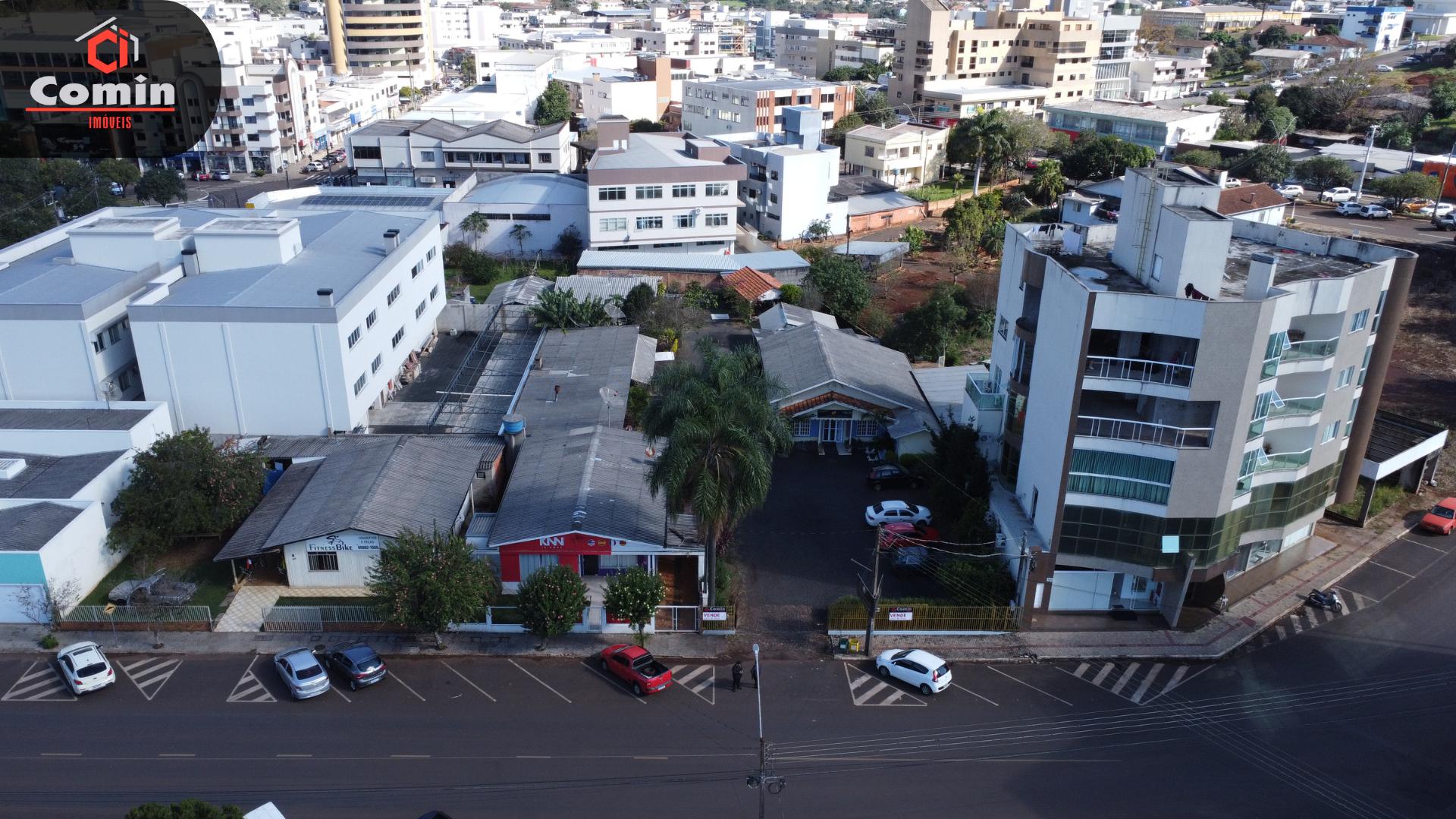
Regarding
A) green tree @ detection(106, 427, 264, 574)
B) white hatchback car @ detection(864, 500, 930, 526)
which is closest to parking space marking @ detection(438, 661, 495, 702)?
green tree @ detection(106, 427, 264, 574)

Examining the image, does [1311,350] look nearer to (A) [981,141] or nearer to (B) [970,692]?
(B) [970,692]

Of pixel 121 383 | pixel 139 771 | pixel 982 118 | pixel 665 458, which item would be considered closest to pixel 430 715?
pixel 139 771

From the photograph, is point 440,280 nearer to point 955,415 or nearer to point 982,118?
point 955,415

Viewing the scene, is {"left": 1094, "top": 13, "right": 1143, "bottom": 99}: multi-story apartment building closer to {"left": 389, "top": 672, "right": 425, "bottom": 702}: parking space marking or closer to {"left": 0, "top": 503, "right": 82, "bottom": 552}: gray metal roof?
{"left": 389, "top": 672, "right": 425, "bottom": 702}: parking space marking

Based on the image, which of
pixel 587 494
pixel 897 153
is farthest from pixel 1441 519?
pixel 897 153

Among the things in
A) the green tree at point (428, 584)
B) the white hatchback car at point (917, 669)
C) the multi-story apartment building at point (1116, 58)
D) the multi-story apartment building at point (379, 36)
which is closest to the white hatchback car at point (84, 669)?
the green tree at point (428, 584)

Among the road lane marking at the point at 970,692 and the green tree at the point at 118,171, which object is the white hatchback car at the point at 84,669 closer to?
the road lane marking at the point at 970,692
